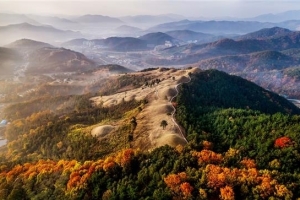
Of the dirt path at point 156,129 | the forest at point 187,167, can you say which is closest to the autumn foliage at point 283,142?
the forest at point 187,167

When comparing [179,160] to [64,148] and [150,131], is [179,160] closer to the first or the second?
[150,131]

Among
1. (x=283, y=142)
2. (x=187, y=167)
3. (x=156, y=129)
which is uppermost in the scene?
(x=283, y=142)

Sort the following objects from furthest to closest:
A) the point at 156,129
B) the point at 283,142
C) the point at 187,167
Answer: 1. the point at 156,129
2. the point at 283,142
3. the point at 187,167

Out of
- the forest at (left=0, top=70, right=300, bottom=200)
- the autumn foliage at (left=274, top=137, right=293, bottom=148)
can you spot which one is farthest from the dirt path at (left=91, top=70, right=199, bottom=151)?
the autumn foliage at (left=274, top=137, right=293, bottom=148)

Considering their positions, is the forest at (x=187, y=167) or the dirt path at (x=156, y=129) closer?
the forest at (x=187, y=167)

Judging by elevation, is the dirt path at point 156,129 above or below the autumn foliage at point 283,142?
below

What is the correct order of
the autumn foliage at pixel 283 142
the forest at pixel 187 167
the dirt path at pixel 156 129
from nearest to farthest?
the forest at pixel 187 167
the autumn foliage at pixel 283 142
the dirt path at pixel 156 129

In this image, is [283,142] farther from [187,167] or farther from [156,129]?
[156,129]

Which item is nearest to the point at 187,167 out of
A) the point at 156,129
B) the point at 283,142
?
the point at 283,142

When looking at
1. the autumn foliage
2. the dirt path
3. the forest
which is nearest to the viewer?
the forest

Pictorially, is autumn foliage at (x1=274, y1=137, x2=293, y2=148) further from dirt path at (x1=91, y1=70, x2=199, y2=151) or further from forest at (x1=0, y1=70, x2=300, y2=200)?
dirt path at (x1=91, y1=70, x2=199, y2=151)

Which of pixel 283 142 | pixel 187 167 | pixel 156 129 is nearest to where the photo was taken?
pixel 187 167

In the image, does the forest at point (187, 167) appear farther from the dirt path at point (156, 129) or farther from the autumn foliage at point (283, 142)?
the dirt path at point (156, 129)

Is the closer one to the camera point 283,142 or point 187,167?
point 187,167
